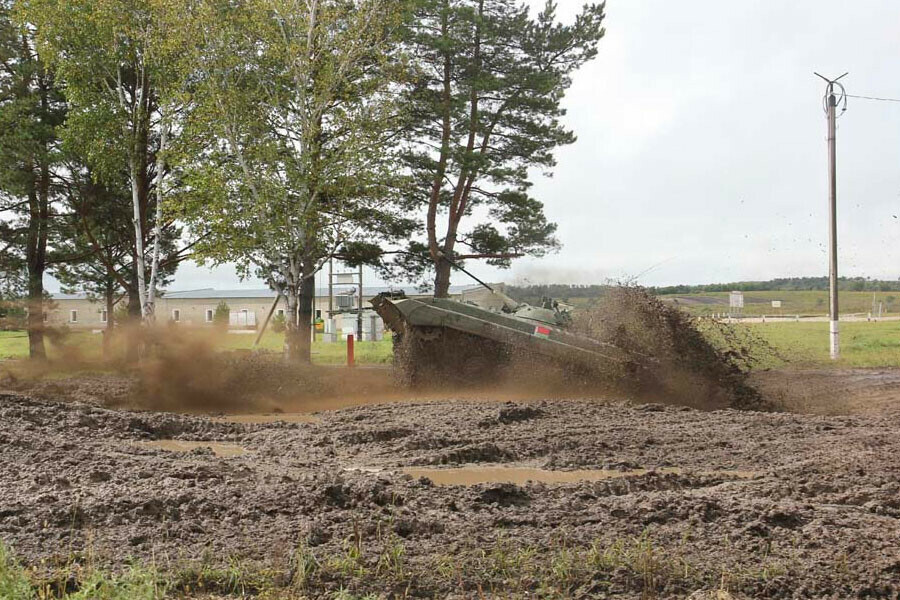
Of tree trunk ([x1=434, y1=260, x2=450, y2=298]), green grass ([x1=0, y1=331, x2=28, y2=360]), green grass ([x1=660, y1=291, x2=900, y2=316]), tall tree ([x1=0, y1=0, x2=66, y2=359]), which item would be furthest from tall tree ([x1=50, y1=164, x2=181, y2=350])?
green grass ([x1=660, y1=291, x2=900, y2=316])

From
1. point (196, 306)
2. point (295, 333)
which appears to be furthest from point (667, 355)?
point (196, 306)

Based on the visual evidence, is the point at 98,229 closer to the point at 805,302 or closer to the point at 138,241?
the point at 138,241

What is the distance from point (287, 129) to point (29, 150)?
6.02 m

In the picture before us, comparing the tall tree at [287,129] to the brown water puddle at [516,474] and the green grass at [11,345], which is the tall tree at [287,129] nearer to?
the green grass at [11,345]

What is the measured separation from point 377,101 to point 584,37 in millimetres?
6275

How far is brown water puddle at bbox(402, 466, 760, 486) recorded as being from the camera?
8.14 meters

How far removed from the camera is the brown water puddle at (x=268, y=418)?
41.5ft

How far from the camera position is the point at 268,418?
43.9ft

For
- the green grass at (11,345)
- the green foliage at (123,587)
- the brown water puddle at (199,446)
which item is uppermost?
the green grass at (11,345)

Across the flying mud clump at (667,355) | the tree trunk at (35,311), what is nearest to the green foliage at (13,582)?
the flying mud clump at (667,355)

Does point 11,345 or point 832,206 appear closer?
point 832,206

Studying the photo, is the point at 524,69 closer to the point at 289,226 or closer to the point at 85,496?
the point at 289,226

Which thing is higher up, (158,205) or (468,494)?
(158,205)

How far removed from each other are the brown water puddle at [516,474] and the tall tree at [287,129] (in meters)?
11.7
